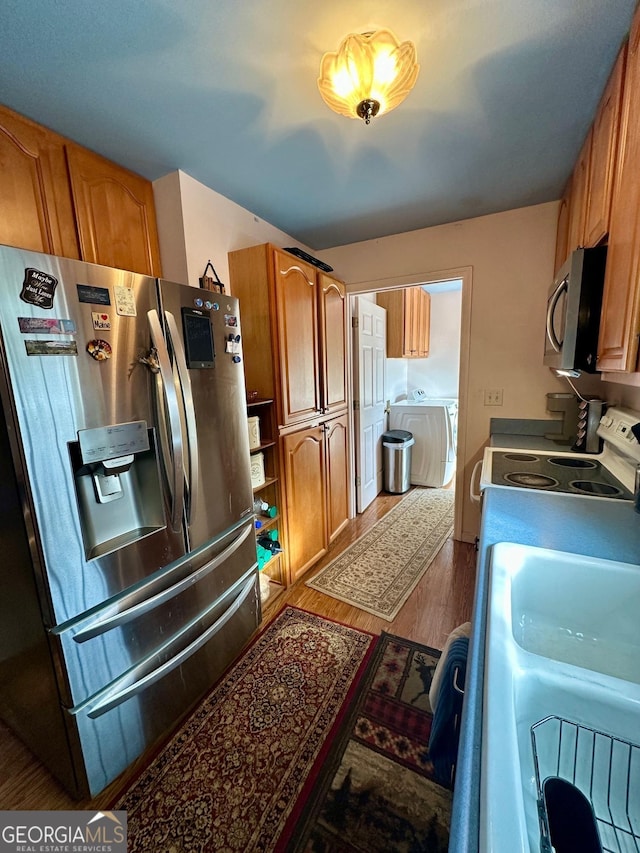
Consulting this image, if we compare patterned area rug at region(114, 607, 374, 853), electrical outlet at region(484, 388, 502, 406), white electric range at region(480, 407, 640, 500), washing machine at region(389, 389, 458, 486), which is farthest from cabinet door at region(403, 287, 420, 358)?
patterned area rug at region(114, 607, 374, 853)

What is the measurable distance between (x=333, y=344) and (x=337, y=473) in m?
0.99

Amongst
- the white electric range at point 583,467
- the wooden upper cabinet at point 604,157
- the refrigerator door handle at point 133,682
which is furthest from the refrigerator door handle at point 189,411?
the wooden upper cabinet at point 604,157

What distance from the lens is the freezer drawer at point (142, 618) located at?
3.36 ft

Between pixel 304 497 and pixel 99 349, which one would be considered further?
pixel 304 497

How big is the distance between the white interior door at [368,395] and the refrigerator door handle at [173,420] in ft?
6.73

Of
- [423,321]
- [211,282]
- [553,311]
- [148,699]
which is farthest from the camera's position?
[423,321]

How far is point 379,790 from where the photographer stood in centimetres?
112

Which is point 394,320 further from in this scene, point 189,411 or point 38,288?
point 38,288

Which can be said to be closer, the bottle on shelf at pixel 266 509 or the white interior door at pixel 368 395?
the bottle on shelf at pixel 266 509

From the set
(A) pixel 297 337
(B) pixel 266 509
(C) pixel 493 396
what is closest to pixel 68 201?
(A) pixel 297 337

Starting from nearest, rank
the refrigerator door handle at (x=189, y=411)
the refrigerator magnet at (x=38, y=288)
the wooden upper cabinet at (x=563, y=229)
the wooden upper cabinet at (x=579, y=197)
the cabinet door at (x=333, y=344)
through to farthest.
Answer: the refrigerator magnet at (x=38, y=288), the refrigerator door handle at (x=189, y=411), the wooden upper cabinet at (x=579, y=197), the wooden upper cabinet at (x=563, y=229), the cabinet door at (x=333, y=344)

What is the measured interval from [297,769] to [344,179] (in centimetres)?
257

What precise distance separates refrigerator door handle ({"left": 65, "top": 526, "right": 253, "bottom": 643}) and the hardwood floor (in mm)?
597

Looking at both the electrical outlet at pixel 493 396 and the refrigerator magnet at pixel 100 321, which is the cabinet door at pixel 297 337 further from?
the electrical outlet at pixel 493 396
